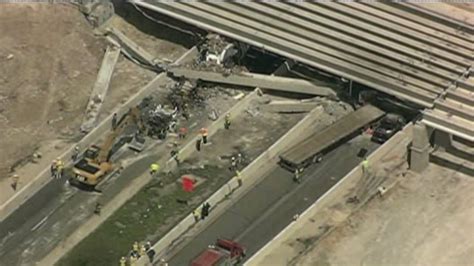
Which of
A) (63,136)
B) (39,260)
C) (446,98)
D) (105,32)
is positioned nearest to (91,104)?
(63,136)

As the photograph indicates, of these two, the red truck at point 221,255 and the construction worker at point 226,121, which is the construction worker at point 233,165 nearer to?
the construction worker at point 226,121

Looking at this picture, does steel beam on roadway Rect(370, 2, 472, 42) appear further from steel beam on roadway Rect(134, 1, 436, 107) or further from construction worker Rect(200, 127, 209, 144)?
construction worker Rect(200, 127, 209, 144)

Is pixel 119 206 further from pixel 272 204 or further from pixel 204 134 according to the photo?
pixel 272 204

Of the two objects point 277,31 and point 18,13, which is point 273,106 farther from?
point 18,13

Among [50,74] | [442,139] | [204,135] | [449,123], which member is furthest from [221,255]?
[50,74]

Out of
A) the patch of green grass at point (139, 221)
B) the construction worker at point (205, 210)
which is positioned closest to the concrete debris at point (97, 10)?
the patch of green grass at point (139, 221)

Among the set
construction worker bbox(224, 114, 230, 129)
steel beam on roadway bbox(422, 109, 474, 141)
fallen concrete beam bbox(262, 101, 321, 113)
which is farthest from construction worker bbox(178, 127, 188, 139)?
steel beam on roadway bbox(422, 109, 474, 141)
